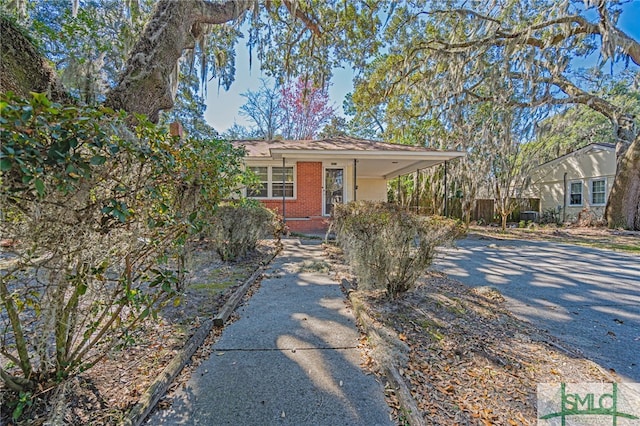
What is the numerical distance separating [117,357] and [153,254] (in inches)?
46.5

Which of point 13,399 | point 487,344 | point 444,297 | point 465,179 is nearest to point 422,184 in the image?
point 465,179

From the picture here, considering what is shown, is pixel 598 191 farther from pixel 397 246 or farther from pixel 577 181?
pixel 397 246

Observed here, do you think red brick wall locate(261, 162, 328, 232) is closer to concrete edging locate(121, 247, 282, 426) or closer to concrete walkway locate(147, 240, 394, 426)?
concrete edging locate(121, 247, 282, 426)

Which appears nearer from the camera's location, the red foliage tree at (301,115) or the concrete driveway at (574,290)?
the concrete driveway at (574,290)

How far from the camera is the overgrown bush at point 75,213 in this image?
128 centimetres

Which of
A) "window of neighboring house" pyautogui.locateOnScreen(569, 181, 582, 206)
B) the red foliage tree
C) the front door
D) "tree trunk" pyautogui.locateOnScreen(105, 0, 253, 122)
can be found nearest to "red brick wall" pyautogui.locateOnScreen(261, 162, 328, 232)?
the front door

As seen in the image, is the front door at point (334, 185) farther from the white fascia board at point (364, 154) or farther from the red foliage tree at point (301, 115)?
the red foliage tree at point (301, 115)

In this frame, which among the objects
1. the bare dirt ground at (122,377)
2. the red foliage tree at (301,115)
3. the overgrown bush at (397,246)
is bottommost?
the bare dirt ground at (122,377)

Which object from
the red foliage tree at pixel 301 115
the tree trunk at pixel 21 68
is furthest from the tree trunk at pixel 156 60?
the red foliage tree at pixel 301 115

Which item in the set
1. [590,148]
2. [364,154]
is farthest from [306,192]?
[590,148]

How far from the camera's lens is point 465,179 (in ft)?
53.0

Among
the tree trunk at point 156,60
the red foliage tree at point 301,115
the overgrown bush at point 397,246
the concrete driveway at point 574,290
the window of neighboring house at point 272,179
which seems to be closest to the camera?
the concrete driveway at point 574,290

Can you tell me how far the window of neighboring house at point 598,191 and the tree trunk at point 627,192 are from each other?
330 cm

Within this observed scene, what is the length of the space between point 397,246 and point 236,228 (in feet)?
12.2
